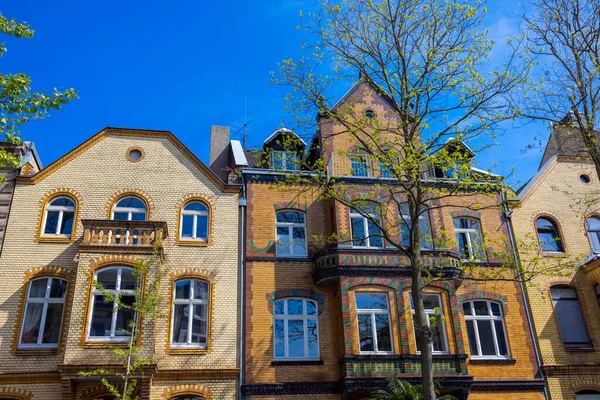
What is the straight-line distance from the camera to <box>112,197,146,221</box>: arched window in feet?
64.3

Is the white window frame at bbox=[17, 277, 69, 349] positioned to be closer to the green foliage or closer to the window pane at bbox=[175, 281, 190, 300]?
the window pane at bbox=[175, 281, 190, 300]

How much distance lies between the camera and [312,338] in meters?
18.7

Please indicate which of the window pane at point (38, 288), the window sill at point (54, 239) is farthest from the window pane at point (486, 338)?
the window pane at point (38, 288)

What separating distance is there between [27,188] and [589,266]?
803 inches

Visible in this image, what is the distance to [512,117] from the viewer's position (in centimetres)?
1544

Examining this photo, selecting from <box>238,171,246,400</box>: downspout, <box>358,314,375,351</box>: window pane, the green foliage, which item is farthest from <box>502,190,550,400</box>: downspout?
<box>238,171,246,400</box>: downspout

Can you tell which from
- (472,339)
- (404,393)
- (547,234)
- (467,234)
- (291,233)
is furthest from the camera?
(547,234)

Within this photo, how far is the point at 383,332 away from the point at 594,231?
10.1 m

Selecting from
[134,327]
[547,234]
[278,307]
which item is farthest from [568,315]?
[134,327]

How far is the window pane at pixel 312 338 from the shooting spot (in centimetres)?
1850

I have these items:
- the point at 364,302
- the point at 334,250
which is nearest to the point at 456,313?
the point at 364,302

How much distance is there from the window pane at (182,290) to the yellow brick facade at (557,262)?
11.0 metres

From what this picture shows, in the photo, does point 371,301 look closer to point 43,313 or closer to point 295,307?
point 295,307

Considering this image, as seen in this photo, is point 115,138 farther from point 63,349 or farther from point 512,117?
point 512,117
